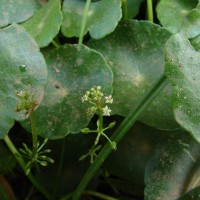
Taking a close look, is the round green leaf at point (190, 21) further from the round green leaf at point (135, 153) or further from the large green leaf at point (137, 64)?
the round green leaf at point (135, 153)

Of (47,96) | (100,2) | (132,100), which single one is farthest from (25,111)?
(100,2)

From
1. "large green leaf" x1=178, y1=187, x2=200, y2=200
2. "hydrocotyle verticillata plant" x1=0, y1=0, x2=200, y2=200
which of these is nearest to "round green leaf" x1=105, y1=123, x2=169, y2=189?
"hydrocotyle verticillata plant" x1=0, y1=0, x2=200, y2=200

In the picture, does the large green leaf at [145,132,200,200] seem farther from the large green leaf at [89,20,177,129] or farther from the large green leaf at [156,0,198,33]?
the large green leaf at [156,0,198,33]

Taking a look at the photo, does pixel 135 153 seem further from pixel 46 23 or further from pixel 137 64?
pixel 46 23

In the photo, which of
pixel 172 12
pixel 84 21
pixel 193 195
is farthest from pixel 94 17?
pixel 193 195

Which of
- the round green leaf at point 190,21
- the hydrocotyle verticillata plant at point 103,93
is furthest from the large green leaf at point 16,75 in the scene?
the round green leaf at point 190,21

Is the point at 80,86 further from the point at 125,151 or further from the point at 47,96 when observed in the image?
the point at 125,151

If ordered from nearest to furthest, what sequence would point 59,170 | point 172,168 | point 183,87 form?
point 183,87 → point 172,168 → point 59,170
